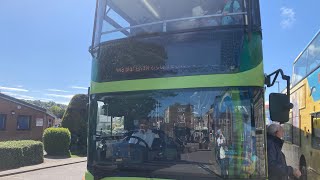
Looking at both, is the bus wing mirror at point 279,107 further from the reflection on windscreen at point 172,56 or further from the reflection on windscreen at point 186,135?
the reflection on windscreen at point 172,56

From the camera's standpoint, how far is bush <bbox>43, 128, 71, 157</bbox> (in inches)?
1032

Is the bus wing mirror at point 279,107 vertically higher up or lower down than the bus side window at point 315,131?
higher up

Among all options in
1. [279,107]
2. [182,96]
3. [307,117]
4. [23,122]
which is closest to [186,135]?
[182,96]

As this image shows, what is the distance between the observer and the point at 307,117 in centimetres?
866

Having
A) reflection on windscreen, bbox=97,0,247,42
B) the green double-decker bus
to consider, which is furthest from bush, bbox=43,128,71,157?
the green double-decker bus

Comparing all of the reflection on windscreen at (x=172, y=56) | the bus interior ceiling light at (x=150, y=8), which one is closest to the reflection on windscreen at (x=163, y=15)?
the bus interior ceiling light at (x=150, y=8)

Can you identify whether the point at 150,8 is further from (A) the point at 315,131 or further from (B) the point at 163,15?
(A) the point at 315,131

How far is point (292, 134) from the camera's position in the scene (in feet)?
35.2

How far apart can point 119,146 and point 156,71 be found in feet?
4.18

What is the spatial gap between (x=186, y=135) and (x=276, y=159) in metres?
1.58

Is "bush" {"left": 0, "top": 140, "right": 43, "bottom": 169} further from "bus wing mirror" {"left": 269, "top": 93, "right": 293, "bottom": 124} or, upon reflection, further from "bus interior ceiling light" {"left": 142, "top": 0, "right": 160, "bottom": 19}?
"bus wing mirror" {"left": 269, "top": 93, "right": 293, "bottom": 124}

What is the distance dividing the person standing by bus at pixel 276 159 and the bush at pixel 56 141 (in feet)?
72.4

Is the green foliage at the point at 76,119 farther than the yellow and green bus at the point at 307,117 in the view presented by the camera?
Yes

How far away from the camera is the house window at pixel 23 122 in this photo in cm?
3500
